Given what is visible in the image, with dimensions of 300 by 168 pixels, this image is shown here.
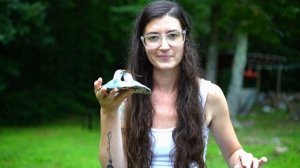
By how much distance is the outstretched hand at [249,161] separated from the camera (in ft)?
6.11

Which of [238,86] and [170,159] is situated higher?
→ [170,159]

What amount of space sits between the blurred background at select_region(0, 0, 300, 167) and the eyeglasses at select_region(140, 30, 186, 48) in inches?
172

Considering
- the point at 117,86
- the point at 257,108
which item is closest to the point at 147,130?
the point at 117,86

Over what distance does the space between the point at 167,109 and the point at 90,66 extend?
575 inches

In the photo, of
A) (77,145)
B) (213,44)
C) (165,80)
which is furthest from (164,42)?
(213,44)

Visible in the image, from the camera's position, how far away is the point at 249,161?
1911 mm

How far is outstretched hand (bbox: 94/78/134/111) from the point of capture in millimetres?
1726

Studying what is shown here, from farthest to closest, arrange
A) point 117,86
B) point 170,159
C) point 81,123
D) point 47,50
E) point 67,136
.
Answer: point 47,50, point 81,123, point 67,136, point 170,159, point 117,86

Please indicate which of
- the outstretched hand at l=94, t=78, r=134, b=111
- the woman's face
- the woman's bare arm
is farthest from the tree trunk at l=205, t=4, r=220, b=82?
the outstretched hand at l=94, t=78, r=134, b=111

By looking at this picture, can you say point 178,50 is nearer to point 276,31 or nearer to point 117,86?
point 117,86

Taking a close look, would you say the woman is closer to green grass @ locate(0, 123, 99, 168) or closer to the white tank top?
the white tank top

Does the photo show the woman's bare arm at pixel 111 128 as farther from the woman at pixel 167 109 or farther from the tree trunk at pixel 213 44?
the tree trunk at pixel 213 44

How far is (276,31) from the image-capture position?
11438 millimetres

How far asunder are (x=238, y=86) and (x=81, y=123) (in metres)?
4.71
